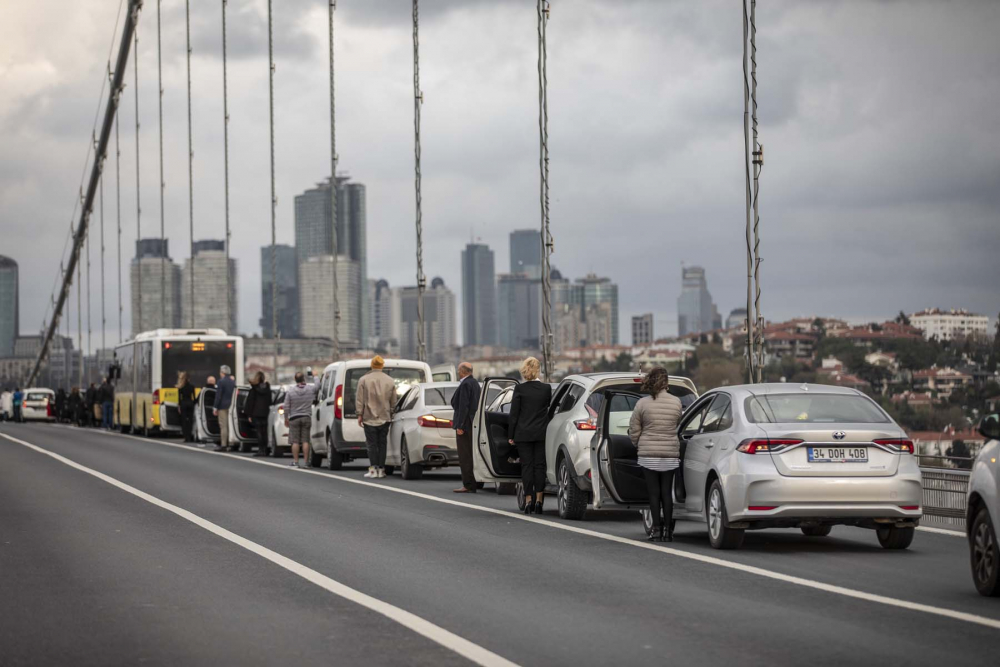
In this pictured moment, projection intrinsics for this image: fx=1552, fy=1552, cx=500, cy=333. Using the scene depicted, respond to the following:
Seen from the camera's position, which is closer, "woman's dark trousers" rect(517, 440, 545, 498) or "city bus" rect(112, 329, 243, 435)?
"woman's dark trousers" rect(517, 440, 545, 498)

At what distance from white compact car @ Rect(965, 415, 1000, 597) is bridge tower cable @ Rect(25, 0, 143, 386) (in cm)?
8745

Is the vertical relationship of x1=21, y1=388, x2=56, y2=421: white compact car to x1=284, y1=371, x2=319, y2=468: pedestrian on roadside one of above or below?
below

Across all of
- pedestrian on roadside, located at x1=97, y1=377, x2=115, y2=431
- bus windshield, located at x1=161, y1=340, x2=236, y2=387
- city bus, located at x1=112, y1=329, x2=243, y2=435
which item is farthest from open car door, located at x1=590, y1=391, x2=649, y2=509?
pedestrian on roadside, located at x1=97, y1=377, x2=115, y2=431

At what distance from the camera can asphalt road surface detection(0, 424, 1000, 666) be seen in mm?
8203

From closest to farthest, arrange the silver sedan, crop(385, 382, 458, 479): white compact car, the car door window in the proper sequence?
the silver sedan < the car door window < crop(385, 382, 458, 479): white compact car

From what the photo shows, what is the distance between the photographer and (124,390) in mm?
54406

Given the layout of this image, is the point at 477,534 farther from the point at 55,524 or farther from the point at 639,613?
the point at 639,613

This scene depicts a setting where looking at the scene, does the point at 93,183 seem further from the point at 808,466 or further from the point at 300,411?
the point at 808,466

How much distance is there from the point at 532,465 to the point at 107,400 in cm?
4524

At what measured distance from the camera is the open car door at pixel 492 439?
18844mm

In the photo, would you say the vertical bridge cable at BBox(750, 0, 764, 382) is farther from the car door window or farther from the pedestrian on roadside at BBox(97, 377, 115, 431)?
the pedestrian on roadside at BBox(97, 377, 115, 431)

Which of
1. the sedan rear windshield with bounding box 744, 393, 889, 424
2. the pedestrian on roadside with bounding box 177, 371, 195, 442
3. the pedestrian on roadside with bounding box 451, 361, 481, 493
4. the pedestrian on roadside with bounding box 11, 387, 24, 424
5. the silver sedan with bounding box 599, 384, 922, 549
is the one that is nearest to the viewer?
the silver sedan with bounding box 599, 384, 922, 549

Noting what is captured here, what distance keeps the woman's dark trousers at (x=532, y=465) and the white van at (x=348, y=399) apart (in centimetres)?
937

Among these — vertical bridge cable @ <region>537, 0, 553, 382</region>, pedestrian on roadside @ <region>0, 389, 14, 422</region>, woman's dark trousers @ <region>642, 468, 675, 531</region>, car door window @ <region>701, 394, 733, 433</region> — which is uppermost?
vertical bridge cable @ <region>537, 0, 553, 382</region>
